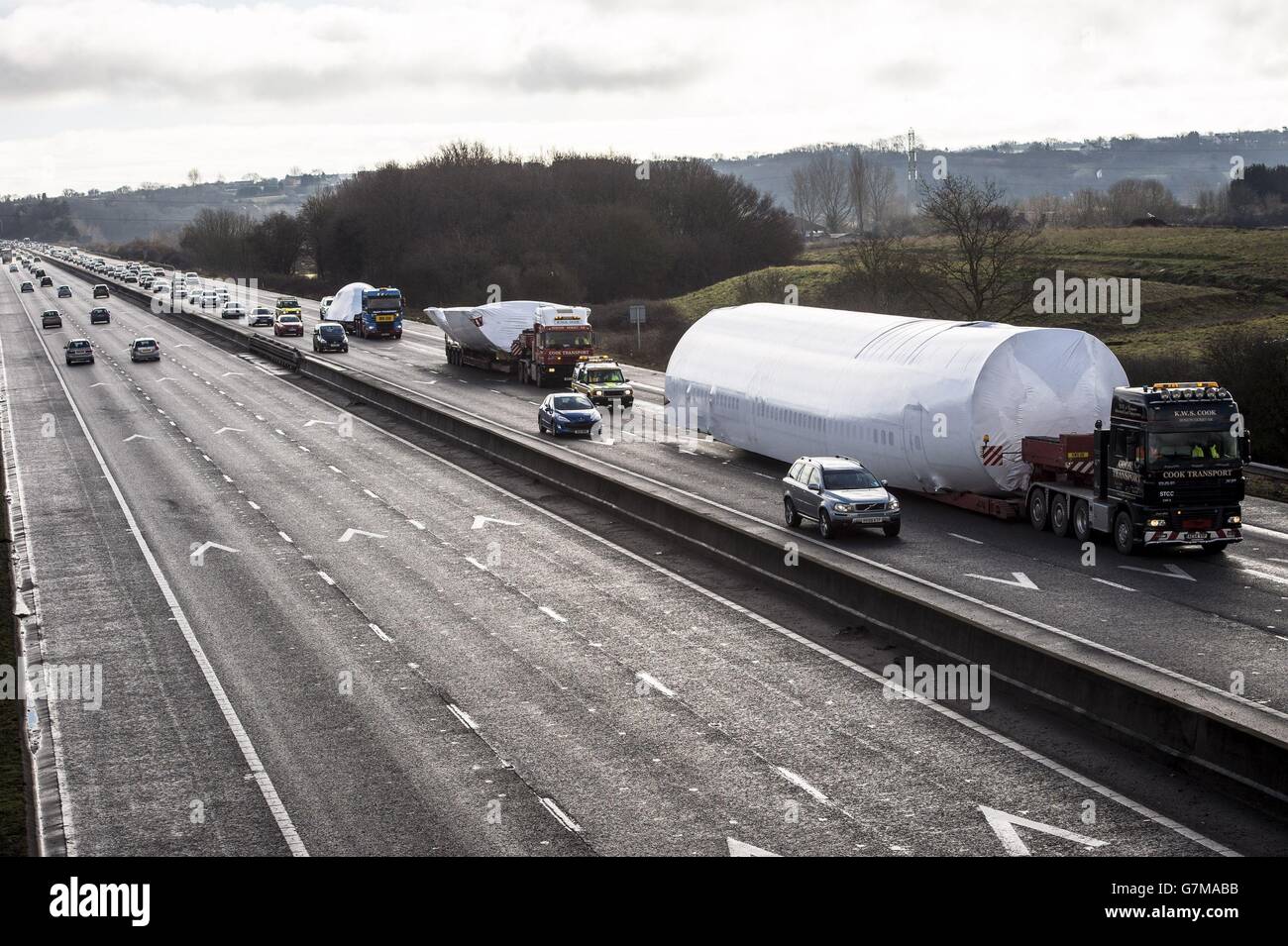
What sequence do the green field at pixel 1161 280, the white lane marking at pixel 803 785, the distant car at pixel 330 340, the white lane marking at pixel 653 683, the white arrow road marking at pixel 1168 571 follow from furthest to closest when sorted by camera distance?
the distant car at pixel 330 340
the green field at pixel 1161 280
the white arrow road marking at pixel 1168 571
the white lane marking at pixel 653 683
the white lane marking at pixel 803 785

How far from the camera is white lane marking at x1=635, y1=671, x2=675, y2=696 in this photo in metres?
22.7

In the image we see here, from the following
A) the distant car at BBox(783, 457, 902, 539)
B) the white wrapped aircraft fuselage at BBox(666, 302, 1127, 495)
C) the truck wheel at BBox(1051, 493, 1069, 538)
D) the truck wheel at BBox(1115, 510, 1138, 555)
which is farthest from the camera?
the white wrapped aircraft fuselage at BBox(666, 302, 1127, 495)

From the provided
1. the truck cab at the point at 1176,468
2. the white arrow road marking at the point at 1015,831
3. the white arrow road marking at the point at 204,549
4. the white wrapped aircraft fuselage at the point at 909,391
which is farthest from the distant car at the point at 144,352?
the white arrow road marking at the point at 1015,831

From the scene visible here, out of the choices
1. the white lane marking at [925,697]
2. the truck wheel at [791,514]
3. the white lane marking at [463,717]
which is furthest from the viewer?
the truck wheel at [791,514]

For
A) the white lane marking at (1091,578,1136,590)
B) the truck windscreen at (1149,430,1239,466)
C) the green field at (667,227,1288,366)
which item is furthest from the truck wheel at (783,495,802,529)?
the green field at (667,227,1288,366)

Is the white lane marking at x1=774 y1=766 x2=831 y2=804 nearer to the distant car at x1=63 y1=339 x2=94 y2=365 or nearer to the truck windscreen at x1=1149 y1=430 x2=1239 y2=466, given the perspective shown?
the truck windscreen at x1=1149 y1=430 x2=1239 y2=466

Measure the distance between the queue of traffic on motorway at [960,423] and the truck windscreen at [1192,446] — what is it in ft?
0.09

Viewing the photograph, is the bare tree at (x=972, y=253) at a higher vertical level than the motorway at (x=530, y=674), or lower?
higher

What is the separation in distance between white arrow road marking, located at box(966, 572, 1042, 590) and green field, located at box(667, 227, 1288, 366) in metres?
36.8

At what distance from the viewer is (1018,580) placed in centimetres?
2848

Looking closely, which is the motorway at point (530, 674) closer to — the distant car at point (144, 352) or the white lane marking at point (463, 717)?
the white lane marking at point (463, 717)

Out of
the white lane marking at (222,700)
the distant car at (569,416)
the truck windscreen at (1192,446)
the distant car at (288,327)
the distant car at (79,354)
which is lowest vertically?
the white lane marking at (222,700)

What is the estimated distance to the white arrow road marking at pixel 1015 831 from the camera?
16158 millimetres
